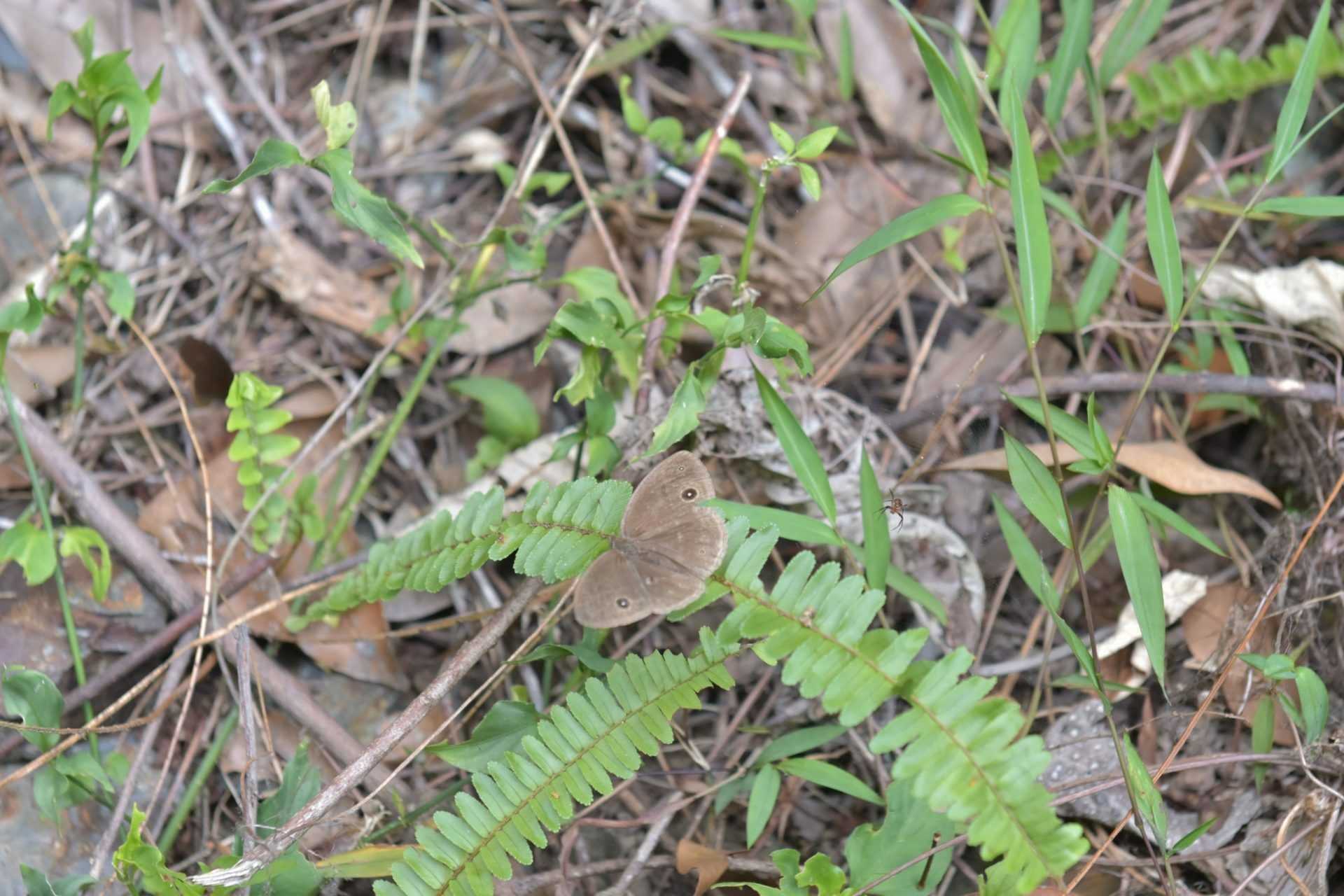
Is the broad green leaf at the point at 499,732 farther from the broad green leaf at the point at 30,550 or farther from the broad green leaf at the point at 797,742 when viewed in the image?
the broad green leaf at the point at 30,550

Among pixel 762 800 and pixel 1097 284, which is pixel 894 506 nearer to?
pixel 762 800

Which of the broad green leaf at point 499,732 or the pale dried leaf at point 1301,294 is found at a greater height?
the broad green leaf at point 499,732

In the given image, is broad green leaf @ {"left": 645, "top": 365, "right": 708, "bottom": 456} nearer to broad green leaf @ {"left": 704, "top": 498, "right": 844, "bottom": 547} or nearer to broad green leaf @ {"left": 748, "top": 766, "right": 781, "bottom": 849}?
broad green leaf @ {"left": 704, "top": 498, "right": 844, "bottom": 547}

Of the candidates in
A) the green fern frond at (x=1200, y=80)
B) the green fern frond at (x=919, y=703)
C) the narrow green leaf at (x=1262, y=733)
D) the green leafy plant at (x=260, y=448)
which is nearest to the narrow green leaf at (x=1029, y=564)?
the narrow green leaf at (x=1262, y=733)

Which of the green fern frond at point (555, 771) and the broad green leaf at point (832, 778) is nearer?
the green fern frond at point (555, 771)

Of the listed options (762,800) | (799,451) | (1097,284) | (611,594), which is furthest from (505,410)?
(1097,284)

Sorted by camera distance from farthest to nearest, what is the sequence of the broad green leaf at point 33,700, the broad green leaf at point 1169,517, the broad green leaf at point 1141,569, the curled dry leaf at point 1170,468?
the curled dry leaf at point 1170,468 → the broad green leaf at point 1169,517 → the broad green leaf at point 33,700 → the broad green leaf at point 1141,569

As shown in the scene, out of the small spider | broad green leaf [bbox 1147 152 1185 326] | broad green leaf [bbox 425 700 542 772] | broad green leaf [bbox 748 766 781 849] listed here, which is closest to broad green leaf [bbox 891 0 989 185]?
broad green leaf [bbox 1147 152 1185 326]
